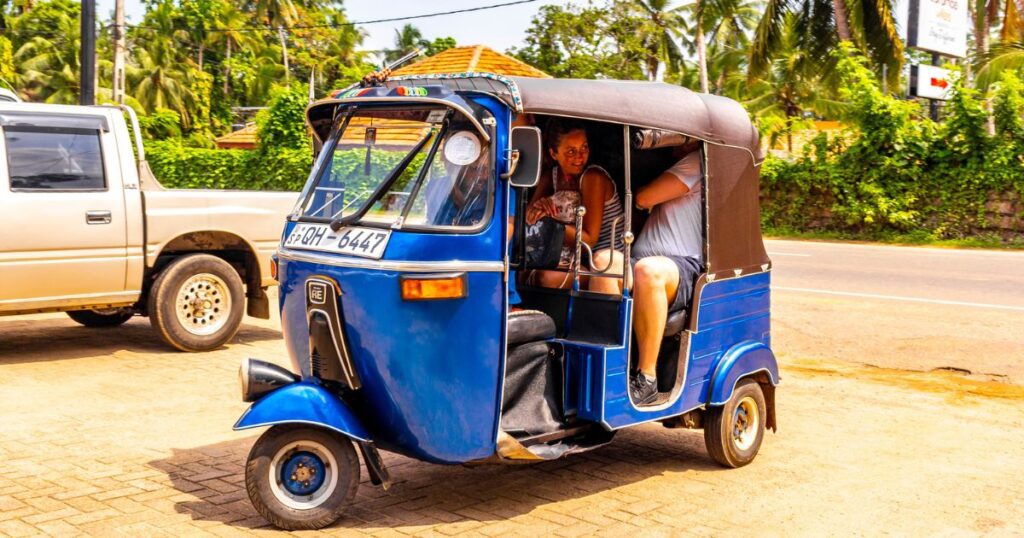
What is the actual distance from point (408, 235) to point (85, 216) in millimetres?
5134

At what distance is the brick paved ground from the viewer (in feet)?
17.1

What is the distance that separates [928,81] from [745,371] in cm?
2317

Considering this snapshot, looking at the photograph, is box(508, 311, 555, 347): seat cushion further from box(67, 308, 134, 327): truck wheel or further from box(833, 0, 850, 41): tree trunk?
box(833, 0, 850, 41): tree trunk

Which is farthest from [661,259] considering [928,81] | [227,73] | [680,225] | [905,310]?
[227,73]

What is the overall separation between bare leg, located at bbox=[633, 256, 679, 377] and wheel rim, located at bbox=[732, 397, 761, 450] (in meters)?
0.90

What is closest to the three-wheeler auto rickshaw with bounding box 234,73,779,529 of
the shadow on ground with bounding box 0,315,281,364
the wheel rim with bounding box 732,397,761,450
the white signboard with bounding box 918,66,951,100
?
the wheel rim with bounding box 732,397,761,450

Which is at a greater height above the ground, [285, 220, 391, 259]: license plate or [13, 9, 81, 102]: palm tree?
[13, 9, 81, 102]: palm tree

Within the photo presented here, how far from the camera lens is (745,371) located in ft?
20.9

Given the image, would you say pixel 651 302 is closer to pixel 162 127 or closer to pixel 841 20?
pixel 841 20

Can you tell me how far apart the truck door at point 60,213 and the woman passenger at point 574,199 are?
4794mm

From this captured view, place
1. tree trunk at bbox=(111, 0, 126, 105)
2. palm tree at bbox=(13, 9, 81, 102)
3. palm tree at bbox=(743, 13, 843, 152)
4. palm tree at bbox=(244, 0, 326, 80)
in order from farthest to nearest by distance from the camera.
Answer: palm tree at bbox=(244, 0, 326, 80) < palm tree at bbox=(13, 9, 81, 102) < palm tree at bbox=(743, 13, 843, 152) < tree trunk at bbox=(111, 0, 126, 105)

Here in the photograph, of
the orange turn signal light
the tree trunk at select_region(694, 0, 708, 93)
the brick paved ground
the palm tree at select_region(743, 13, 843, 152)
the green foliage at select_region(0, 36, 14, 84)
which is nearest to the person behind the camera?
the orange turn signal light

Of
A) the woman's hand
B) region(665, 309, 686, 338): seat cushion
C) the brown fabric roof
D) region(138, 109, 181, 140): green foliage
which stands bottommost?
region(665, 309, 686, 338): seat cushion

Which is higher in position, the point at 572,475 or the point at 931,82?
the point at 931,82
